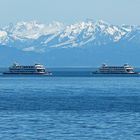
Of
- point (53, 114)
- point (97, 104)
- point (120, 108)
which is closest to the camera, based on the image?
point (53, 114)

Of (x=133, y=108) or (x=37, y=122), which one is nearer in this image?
(x=37, y=122)

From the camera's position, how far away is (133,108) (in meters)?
82.1

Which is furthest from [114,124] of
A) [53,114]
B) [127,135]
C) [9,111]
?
[9,111]

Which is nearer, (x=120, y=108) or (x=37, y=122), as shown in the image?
(x=37, y=122)

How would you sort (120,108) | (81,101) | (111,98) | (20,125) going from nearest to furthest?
(20,125) < (120,108) < (81,101) < (111,98)

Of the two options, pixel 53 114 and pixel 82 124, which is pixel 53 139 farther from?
pixel 53 114

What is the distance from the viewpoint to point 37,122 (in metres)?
65.1

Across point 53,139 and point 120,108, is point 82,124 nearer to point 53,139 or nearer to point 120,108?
point 53,139

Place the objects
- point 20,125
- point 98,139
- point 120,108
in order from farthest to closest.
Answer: point 120,108, point 20,125, point 98,139

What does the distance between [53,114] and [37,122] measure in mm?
8691

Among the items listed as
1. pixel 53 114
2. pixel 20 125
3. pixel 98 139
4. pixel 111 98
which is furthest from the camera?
pixel 111 98

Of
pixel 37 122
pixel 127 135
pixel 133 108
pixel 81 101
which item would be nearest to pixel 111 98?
pixel 81 101

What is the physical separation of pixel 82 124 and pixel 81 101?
31975 mm

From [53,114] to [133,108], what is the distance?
445 inches
